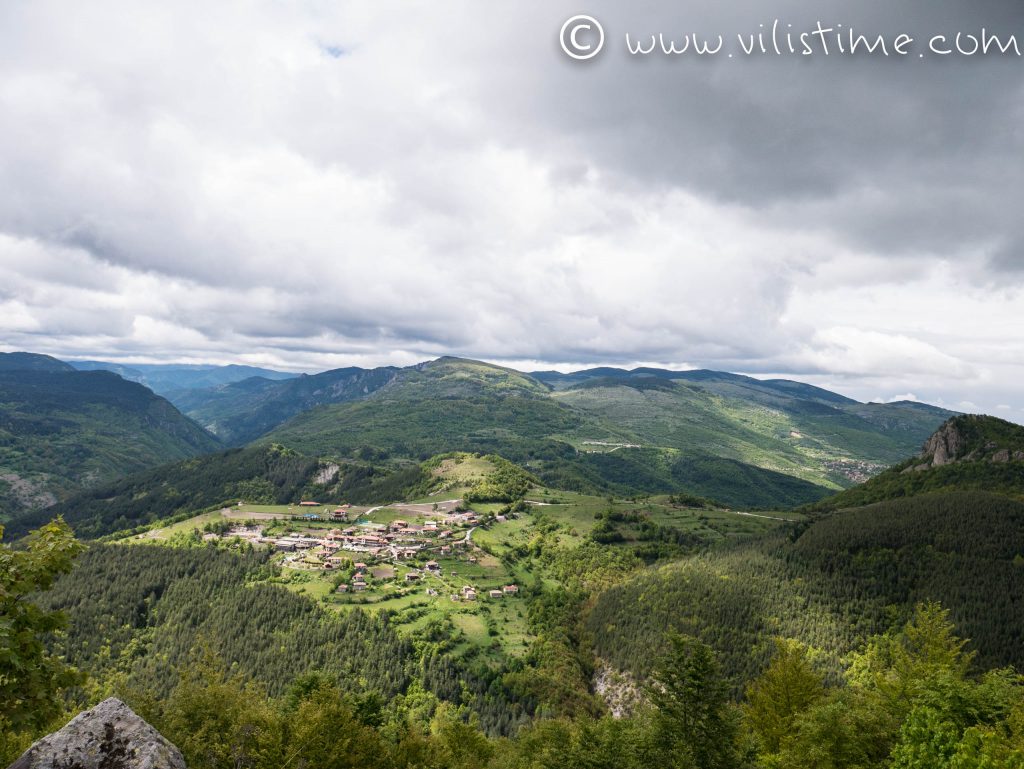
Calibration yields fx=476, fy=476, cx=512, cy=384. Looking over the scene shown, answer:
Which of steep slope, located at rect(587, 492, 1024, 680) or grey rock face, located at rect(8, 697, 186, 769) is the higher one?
grey rock face, located at rect(8, 697, 186, 769)

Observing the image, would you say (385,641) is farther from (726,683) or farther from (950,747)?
(950,747)

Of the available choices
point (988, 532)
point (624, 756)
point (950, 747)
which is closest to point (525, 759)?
point (624, 756)

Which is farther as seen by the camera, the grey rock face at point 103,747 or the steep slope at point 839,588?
the steep slope at point 839,588

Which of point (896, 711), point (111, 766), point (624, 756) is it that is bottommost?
point (624, 756)

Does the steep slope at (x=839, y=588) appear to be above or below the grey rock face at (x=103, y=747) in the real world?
below

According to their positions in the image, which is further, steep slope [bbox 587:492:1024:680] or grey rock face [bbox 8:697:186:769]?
steep slope [bbox 587:492:1024:680]
